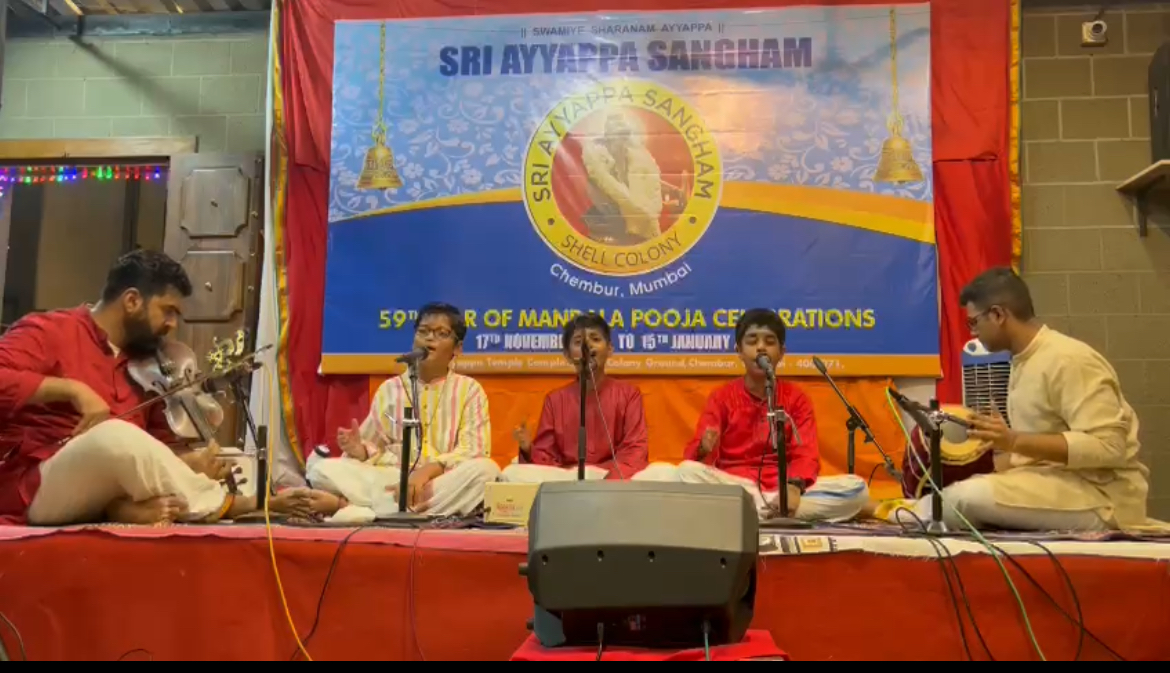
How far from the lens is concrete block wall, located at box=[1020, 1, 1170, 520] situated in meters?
4.23

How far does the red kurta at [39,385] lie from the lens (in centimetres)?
278

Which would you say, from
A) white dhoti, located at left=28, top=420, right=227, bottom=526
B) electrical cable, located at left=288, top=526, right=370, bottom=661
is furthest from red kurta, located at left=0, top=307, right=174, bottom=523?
electrical cable, located at left=288, top=526, right=370, bottom=661

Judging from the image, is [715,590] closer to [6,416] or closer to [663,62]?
[6,416]

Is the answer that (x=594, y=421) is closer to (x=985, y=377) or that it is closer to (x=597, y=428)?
(x=597, y=428)

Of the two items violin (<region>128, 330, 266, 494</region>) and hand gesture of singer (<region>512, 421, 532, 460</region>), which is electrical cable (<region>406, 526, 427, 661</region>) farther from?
hand gesture of singer (<region>512, 421, 532, 460</region>)

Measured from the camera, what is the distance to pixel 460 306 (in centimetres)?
441

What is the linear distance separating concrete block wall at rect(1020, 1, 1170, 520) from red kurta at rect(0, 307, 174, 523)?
389cm

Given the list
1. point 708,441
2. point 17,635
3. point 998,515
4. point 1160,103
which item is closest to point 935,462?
point 998,515

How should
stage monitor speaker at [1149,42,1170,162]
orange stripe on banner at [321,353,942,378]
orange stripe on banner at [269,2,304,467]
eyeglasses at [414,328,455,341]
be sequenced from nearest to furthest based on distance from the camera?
eyeglasses at [414,328,455,341], stage monitor speaker at [1149,42,1170,162], orange stripe on banner at [321,353,942,378], orange stripe on banner at [269,2,304,467]

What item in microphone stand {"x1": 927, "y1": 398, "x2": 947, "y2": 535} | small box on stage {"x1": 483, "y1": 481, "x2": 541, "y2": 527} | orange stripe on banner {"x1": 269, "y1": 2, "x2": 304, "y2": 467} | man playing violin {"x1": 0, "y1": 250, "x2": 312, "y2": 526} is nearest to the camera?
microphone stand {"x1": 927, "y1": 398, "x2": 947, "y2": 535}

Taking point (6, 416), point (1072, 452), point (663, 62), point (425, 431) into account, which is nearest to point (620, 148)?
point (663, 62)

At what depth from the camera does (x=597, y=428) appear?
152 inches

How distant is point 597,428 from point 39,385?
203 cm

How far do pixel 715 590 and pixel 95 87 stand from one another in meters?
4.85
